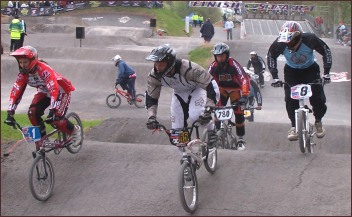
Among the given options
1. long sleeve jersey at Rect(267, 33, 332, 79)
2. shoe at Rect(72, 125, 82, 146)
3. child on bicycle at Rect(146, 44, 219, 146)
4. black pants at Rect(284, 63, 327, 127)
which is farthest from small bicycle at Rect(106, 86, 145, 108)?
child on bicycle at Rect(146, 44, 219, 146)

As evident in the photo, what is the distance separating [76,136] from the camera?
956 centimetres

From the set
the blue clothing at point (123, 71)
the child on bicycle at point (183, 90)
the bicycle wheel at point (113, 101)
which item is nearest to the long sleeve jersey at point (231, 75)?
the child on bicycle at point (183, 90)

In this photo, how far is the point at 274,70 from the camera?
931cm

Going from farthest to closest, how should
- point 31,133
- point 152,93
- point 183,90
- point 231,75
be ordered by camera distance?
point 231,75 < point 31,133 < point 183,90 < point 152,93

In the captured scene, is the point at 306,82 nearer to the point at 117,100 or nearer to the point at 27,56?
the point at 27,56

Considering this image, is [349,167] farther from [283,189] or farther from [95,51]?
[95,51]

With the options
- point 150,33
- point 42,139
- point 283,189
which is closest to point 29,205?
point 42,139

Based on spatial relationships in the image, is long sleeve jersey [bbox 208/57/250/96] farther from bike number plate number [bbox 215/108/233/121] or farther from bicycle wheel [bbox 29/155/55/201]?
bicycle wheel [bbox 29/155/55/201]

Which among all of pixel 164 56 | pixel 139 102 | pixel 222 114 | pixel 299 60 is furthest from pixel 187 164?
pixel 139 102

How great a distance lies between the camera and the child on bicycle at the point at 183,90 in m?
7.07

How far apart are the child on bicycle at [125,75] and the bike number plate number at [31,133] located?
1039cm

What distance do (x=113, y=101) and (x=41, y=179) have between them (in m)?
11.8

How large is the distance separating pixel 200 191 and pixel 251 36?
31.9 m

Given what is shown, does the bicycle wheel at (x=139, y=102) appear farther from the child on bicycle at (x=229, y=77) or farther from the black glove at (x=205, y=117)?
the black glove at (x=205, y=117)
